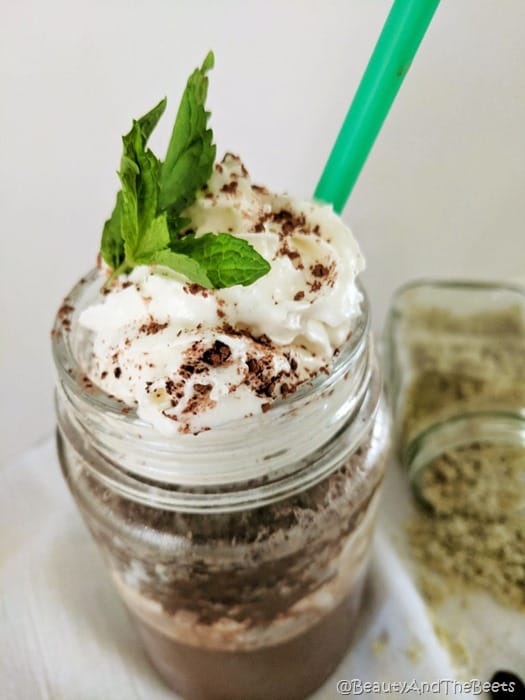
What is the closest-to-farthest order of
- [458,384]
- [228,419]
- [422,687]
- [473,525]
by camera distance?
[228,419]
[422,687]
[473,525]
[458,384]

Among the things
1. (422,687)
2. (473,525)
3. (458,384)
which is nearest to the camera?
(422,687)

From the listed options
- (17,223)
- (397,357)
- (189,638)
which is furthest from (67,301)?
(397,357)

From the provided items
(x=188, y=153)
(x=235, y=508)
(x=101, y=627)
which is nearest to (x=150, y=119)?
(x=188, y=153)

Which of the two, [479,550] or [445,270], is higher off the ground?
[445,270]

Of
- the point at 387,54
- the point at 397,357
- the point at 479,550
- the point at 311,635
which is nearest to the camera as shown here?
the point at 387,54

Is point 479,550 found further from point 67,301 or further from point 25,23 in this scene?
point 25,23

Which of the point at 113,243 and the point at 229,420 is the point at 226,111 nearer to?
the point at 113,243

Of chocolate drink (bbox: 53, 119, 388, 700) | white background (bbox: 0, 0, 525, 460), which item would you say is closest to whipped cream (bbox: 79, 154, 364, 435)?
chocolate drink (bbox: 53, 119, 388, 700)
